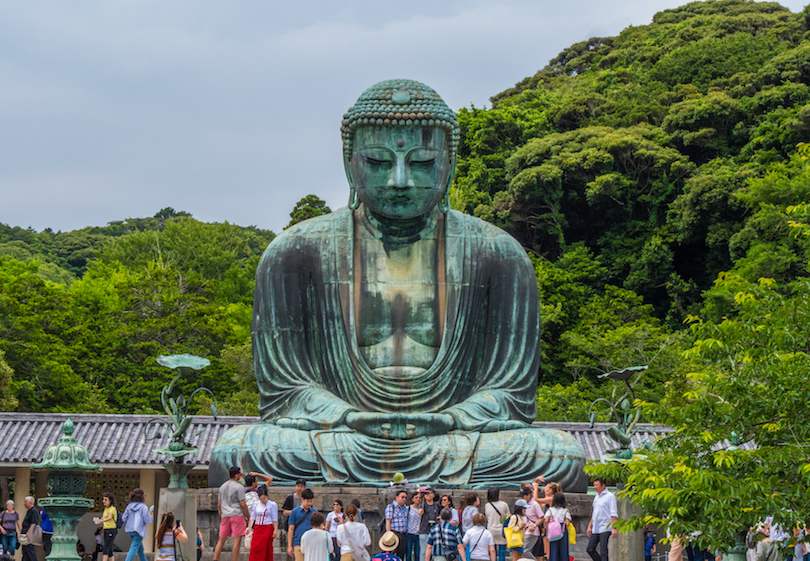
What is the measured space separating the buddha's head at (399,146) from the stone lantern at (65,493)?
384cm

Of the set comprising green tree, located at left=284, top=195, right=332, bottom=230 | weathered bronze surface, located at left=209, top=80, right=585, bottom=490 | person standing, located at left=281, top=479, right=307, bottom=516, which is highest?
green tree, located at left=284, top=195, right=332, bottom=230

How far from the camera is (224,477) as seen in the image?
10758 millimetres

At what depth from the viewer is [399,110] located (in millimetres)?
11633

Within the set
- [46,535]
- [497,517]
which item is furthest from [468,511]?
[46,535]

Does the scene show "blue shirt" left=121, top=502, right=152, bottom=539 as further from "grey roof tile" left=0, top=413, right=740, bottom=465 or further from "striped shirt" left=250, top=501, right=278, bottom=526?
"grey roof tile" left=0, top=413, right=740, bottom=465

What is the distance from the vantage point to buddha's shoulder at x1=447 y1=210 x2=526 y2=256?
12.2m

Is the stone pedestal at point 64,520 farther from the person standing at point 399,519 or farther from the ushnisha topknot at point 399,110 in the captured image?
the ushnisha topknot at point 399,110

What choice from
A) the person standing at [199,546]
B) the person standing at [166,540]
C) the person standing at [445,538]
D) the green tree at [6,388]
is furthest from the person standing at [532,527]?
the green tree at [6,388]

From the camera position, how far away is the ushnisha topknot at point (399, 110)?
11625mm

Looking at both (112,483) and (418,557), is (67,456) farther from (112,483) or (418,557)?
(112,483)

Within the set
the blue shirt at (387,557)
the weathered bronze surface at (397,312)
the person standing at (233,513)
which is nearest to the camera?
the blue shirt at (387,557)

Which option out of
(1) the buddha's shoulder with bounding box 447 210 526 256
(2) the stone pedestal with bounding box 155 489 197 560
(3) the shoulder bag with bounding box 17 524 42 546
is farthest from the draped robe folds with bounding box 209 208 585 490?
(3) the shoulder bag with bounding box 17 524 42 546

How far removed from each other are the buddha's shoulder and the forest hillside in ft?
46.3

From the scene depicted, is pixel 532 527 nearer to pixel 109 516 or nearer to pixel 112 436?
A: pixel 109 516
